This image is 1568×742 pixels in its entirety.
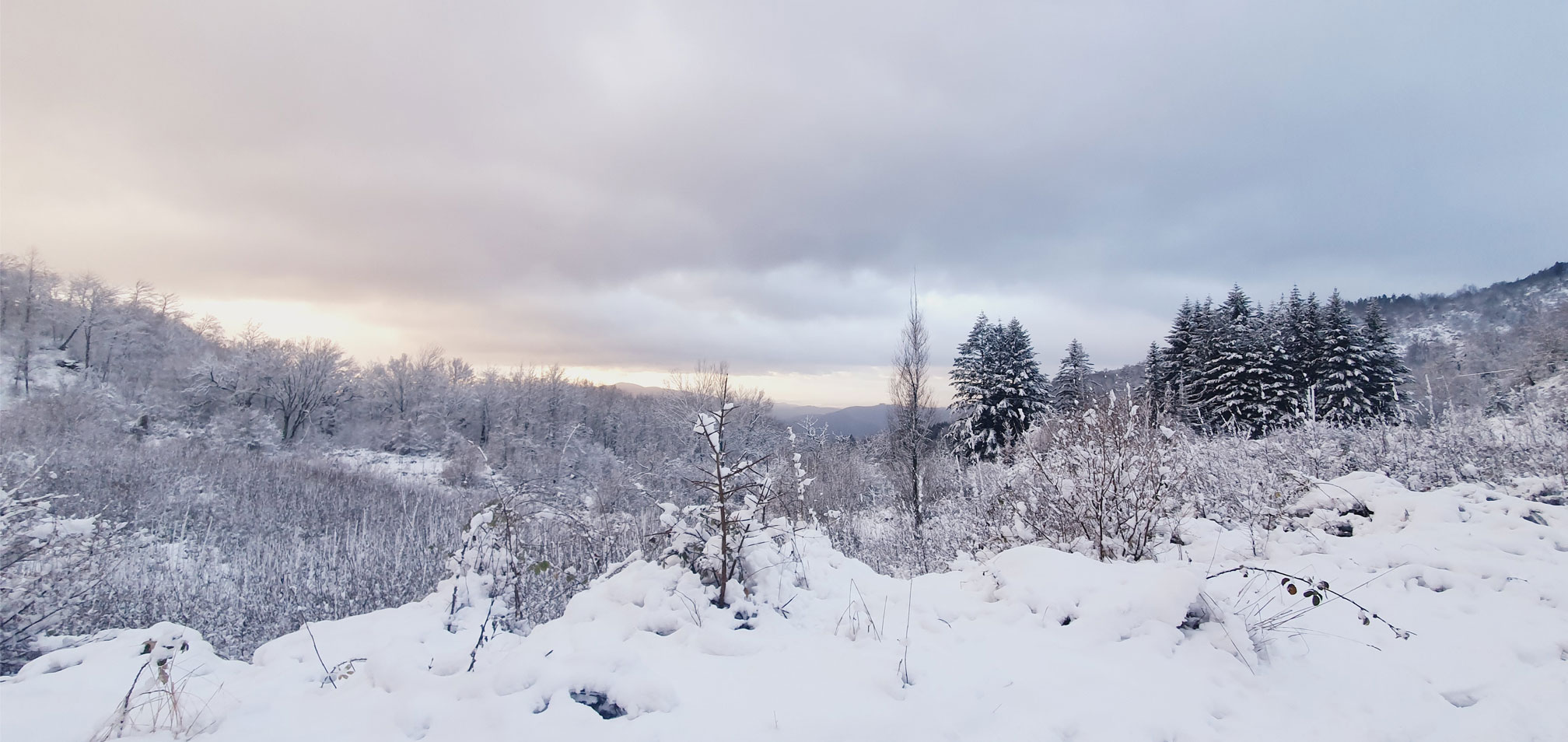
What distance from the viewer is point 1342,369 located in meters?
26.7

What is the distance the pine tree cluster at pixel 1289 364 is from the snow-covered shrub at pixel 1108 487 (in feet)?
78.9

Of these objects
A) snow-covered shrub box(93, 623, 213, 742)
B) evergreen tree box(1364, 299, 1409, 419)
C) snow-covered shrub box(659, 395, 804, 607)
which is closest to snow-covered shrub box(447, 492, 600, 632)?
snow-covered shrub box(659, 395, 804, 607)

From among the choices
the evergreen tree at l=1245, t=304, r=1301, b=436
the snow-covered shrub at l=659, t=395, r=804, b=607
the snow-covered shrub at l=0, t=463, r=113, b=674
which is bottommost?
the snow-covered shrub at l=0, t=463, r=113, b=674

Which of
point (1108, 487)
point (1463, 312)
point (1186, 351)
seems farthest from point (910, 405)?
point (1463, 312)

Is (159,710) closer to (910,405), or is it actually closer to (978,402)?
(910,405)

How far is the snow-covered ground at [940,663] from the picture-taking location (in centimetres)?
254

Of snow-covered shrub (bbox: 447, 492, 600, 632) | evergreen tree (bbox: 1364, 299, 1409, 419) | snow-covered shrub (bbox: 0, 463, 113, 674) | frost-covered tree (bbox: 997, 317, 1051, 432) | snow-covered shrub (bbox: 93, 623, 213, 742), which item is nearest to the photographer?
snow-covered shrub (bbox: 93, 623, 213, 742)

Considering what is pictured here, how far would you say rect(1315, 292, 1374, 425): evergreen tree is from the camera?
26.2 metres

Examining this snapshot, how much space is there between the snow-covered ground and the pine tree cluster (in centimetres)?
2568

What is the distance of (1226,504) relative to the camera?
6832mm

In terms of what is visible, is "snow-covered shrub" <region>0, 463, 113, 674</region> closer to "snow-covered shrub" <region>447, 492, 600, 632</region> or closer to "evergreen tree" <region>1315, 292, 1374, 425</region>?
"snow-covered shrub" <region>447, 492, 600, 632</region>

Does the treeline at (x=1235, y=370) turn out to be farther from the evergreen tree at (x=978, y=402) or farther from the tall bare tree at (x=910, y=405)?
the tall bare tree at (x=910, y=405)

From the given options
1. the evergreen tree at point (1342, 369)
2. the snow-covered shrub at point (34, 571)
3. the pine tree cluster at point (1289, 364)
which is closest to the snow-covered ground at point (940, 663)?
the snow-covered shrub at point (34, 571)

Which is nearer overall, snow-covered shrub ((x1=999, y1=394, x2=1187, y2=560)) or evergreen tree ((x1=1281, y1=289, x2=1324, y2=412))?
snow-covered shrub ((x1=999, y1=394, x2=1187, y2=560))
